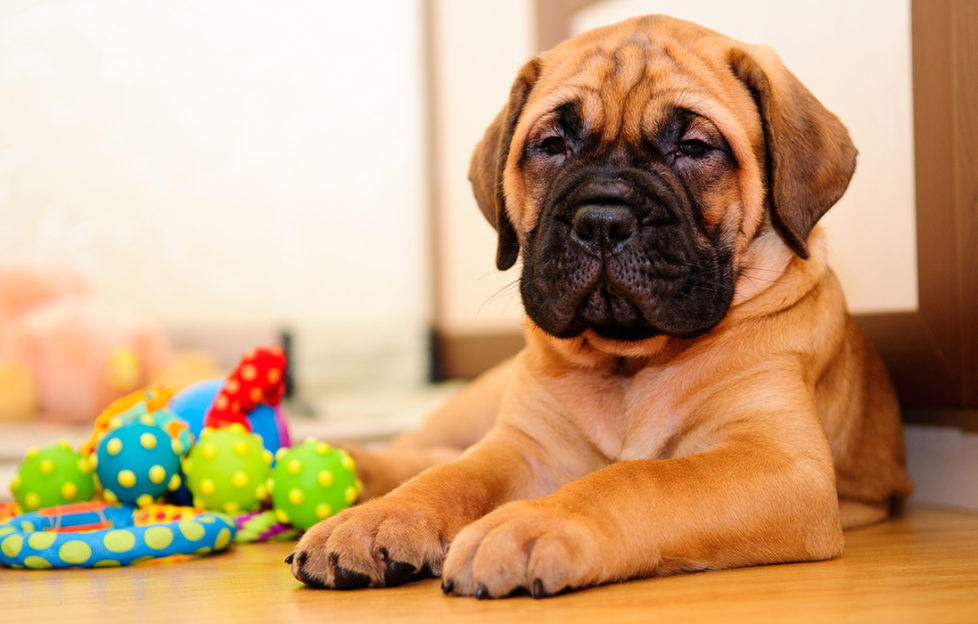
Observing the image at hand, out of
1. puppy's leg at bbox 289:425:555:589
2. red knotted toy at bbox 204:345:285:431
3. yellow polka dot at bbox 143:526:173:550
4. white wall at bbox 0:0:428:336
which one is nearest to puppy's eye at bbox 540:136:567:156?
puppy's leg at bbox 289:425:555:589

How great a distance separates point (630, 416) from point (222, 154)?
4.79 metres

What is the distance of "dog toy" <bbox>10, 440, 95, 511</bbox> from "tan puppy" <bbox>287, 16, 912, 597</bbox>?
747 millimetres

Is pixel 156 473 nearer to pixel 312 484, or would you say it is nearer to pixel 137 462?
pixel 137 462

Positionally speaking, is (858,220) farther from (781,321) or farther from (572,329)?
(572,329)

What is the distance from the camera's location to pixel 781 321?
2.46m

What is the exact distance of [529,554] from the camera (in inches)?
68.6

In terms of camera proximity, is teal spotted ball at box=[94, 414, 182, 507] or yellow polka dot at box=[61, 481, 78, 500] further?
yellow polka dot at box=[61, 481, 78, 500]

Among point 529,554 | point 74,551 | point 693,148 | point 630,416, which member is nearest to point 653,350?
point 630,416

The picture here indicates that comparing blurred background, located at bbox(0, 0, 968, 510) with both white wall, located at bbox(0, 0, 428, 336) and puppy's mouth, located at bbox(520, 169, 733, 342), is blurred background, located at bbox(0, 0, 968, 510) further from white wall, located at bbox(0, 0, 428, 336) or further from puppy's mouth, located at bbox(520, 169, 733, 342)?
puppy's mouth, located at bbox(520, 169, 733, 342)

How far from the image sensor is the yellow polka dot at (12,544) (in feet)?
7.45

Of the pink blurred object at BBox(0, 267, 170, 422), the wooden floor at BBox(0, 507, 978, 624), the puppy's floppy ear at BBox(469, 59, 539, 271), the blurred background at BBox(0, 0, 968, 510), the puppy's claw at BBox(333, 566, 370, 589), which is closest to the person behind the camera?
the wooden floor at BBox(0, 507, 978, 624)

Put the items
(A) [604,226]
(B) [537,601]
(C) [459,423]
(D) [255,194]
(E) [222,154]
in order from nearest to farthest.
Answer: (B) [537,601], (A) [604,226], (C) [459,423], (E) [222,154], (D) [255,194]

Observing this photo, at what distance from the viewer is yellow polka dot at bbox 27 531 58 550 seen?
7.41 feet

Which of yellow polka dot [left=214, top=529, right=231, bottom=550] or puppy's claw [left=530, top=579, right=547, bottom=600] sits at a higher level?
puppy's claw [left=530, top=579, right=547, bottom=600]
